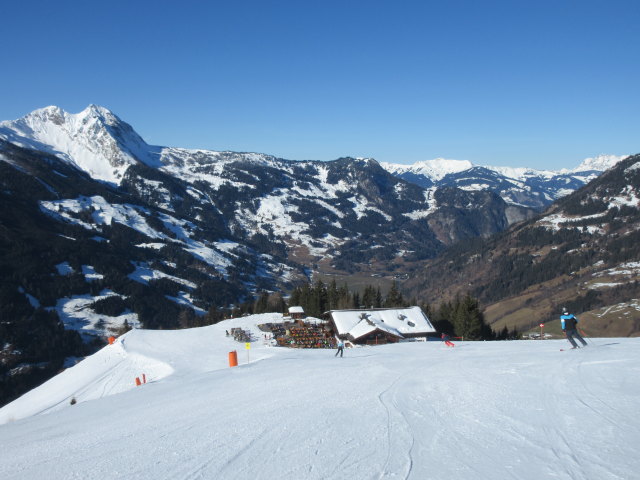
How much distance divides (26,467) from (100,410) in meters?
7.72

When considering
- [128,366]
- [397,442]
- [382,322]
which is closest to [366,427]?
[397,442]

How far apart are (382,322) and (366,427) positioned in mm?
55188

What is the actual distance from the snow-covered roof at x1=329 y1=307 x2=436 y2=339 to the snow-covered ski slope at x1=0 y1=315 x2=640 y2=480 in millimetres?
41545

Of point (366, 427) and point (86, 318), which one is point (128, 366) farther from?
point (86, 318)

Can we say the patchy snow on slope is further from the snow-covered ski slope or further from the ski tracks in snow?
the ski tracks in snow

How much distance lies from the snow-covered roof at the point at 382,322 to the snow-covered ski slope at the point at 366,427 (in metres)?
41.5

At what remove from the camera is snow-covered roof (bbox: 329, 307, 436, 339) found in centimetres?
6319

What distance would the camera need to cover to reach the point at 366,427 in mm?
11195

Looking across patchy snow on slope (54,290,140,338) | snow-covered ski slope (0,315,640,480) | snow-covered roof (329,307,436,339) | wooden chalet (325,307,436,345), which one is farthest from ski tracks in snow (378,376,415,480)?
patchy snow on slope (54,290,140,338)

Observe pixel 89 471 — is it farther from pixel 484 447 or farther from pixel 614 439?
pixel 614 439

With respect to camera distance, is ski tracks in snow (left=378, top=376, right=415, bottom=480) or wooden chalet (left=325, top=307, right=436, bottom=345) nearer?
ski tracks in snow (left=378, top=376, right=415, bottom=480)

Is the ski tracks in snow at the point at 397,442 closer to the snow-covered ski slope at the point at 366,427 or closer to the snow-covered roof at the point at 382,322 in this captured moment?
the snow-covered ski slope at the point at 366,427

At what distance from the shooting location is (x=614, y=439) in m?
9.34

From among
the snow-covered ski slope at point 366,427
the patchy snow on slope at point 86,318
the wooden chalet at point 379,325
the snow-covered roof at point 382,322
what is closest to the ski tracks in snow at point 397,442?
the snow-covered ski slope at point 366,427
